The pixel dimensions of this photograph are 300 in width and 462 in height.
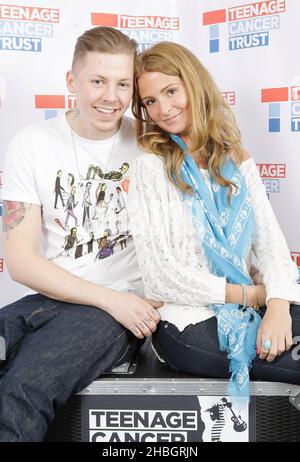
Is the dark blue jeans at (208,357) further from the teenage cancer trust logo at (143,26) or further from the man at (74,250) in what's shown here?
the teenage cancer trust logo at (143,26)

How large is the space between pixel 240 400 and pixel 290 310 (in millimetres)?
258

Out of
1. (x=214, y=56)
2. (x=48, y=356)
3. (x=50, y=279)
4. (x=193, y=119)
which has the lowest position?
(x=48, y=356)

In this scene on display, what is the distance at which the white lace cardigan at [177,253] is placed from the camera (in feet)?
5.32

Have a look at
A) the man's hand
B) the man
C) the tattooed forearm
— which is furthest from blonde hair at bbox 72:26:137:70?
the man's hand

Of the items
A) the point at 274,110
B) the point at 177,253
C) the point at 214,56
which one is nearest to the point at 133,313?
the point at 177,253

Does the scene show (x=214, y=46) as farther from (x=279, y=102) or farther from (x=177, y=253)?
(x=177, y=253)

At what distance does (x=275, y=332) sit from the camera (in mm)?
1556

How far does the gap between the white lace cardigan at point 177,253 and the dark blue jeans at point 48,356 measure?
159 millimetres

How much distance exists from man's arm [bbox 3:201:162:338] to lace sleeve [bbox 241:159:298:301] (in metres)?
0.30

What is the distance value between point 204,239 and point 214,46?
111 cm
